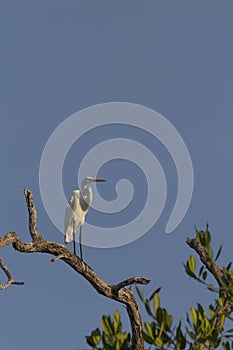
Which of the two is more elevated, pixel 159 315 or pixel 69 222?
pixel 69 222

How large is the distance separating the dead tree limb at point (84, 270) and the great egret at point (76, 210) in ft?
11.9

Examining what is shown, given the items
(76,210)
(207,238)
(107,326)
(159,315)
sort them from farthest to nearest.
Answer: (76,210) < (207,238) < (159,315) < (107,326)

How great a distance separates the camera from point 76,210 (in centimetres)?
1438

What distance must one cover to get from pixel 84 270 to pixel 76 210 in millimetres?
4034

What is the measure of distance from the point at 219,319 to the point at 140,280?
420 centimetres

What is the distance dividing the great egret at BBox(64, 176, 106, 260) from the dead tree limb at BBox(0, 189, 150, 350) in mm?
3626

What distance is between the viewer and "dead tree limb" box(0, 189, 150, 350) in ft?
32.4

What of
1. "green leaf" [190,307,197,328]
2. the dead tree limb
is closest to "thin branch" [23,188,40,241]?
the dead tree limb

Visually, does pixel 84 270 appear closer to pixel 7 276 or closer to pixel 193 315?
pixel 7 276

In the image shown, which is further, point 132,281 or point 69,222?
point 69,222

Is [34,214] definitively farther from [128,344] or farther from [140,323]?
[128,344]

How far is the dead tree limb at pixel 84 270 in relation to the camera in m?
9.89

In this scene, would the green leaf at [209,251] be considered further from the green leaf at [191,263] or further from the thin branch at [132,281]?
the thin branch at [132,281]

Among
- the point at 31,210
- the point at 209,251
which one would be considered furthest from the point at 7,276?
the point at 209,251
